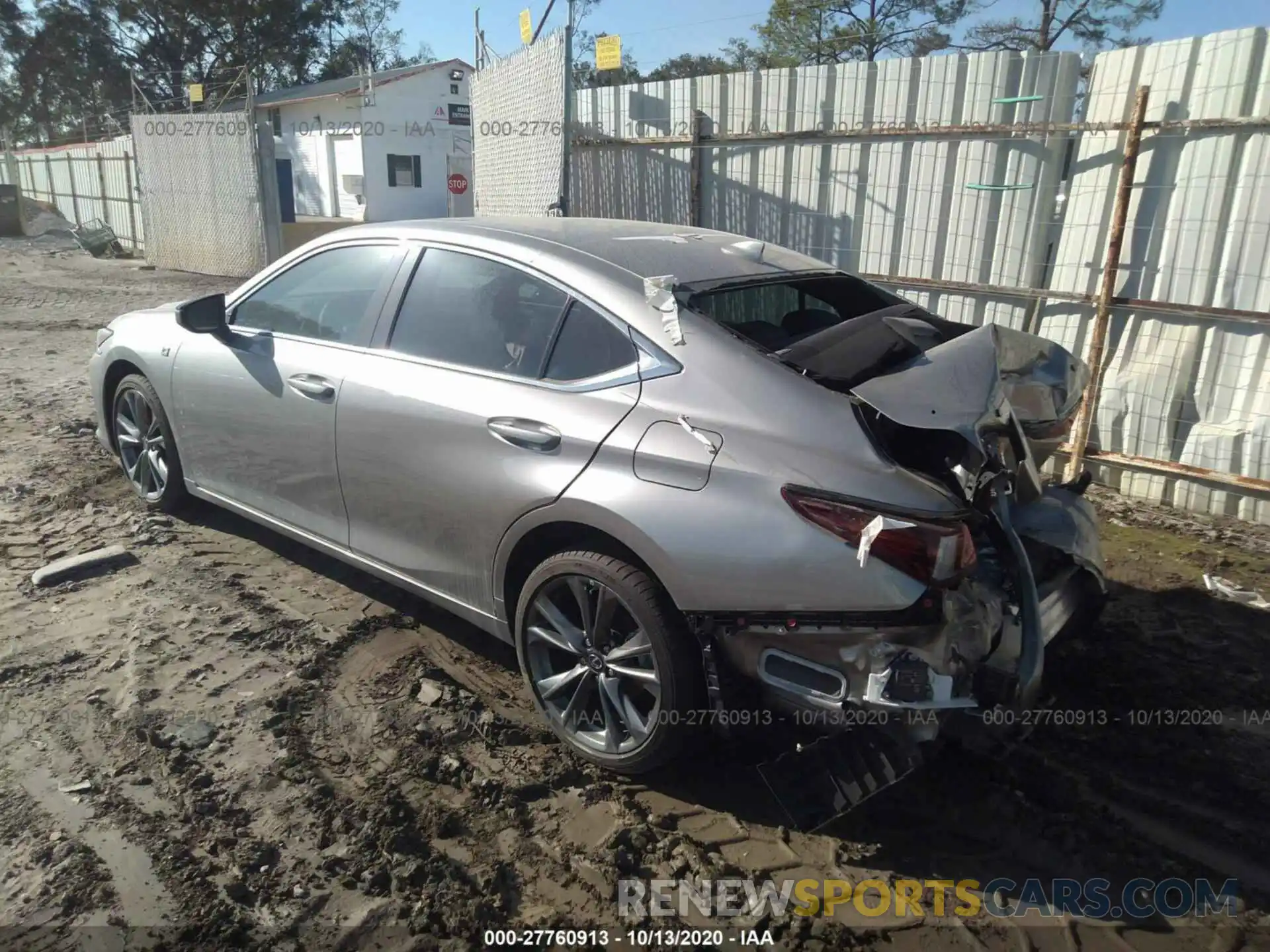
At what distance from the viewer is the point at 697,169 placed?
296 inches

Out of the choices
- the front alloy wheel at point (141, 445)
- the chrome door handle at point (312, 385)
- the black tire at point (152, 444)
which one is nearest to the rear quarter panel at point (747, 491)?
the chrome door handle at point (312, 385)

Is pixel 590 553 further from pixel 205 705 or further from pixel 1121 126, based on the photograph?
pixel 1121 126

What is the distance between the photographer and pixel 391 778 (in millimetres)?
3070

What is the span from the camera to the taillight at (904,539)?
2.47 m

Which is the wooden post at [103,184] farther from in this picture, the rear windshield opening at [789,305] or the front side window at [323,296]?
the rear windshield opening at [789,305]

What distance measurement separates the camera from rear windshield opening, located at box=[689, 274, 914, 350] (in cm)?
315

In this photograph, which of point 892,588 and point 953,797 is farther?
point 953,797

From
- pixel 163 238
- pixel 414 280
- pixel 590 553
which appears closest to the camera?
pixel 590 553

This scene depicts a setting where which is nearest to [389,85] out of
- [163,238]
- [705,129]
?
[163,238]

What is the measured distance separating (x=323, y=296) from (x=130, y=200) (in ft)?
65.3

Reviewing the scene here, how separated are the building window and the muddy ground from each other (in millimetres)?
29666

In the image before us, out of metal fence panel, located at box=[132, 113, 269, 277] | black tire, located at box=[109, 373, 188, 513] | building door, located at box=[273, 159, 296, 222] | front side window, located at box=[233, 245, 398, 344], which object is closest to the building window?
building door, located at box=[273, 159, 296, 222]

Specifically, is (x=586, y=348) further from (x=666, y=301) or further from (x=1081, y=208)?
(x=1081, y=208)

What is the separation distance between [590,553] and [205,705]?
166cm
